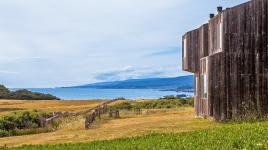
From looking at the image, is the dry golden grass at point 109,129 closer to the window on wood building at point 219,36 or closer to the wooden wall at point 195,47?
the wooden wall at point 195,47

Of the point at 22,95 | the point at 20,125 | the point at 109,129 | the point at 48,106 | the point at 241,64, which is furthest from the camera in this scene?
the point at 22,95

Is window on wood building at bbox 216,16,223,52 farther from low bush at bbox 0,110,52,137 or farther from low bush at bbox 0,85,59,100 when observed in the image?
low bush at bbox 0,85,59,100

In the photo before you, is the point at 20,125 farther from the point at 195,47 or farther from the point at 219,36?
the point at 219,36

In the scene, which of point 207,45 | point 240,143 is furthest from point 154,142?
point 207,45

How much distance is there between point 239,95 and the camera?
33.2 m

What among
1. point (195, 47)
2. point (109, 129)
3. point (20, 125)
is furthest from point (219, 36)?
point (20, 125)

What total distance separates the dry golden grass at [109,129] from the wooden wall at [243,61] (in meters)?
1.75

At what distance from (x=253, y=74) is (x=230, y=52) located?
5.99 feet

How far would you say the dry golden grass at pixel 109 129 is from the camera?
102 feet

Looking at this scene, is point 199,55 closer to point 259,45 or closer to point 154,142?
point 259,45

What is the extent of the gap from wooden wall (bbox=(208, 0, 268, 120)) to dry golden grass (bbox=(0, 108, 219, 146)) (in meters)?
1.75

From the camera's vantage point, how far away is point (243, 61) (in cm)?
3347

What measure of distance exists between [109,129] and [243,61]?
9498 millimetres

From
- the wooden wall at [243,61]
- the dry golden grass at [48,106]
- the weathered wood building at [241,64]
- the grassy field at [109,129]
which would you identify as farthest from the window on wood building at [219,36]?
the dry golden grass at [48,106]
